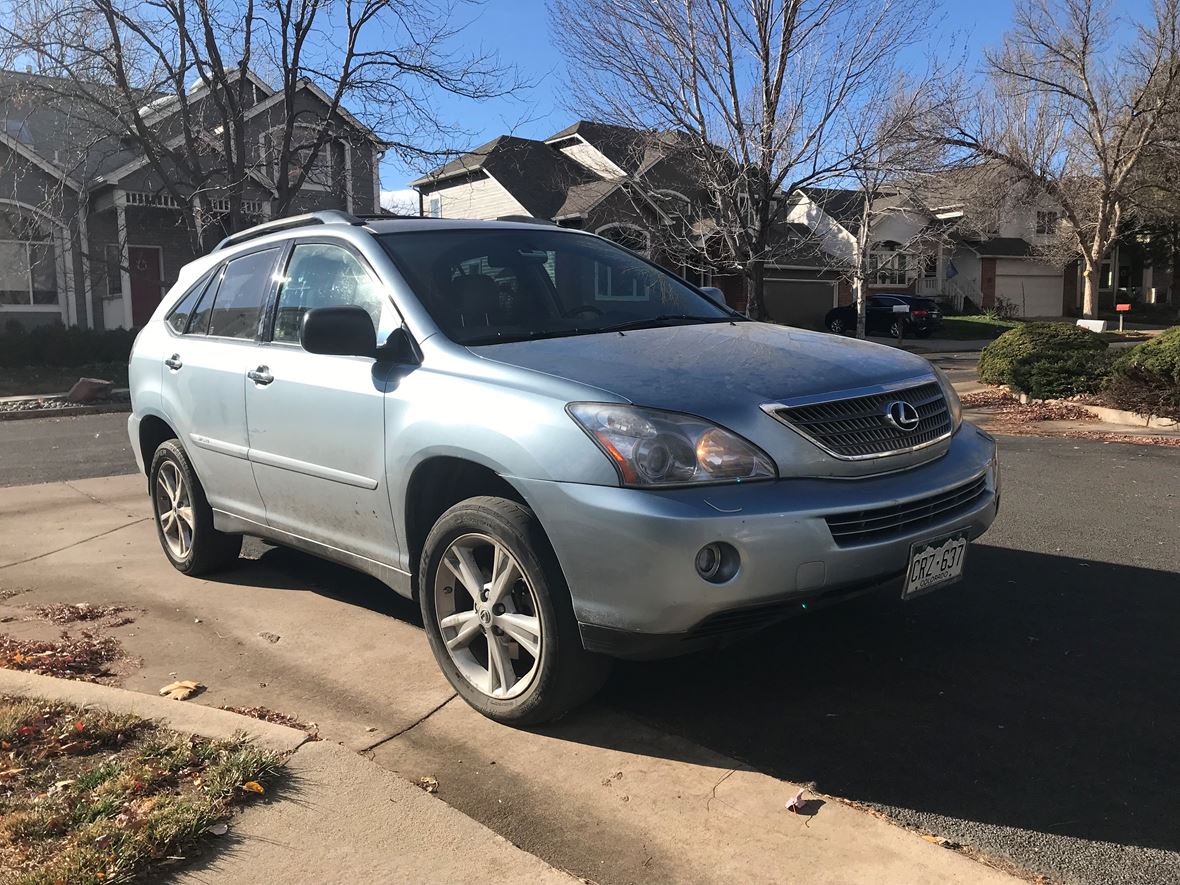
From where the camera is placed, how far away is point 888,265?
75.5 feet

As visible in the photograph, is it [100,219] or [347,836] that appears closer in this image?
[347,836]

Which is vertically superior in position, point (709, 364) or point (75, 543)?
point (709, 364)

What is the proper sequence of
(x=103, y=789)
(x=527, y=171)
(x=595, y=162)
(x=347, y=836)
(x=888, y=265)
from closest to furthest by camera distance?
(x=347, y=836) < (x=103, y=789) < (x=595, y=162) < (x=888, y=265) < (x=527, y=171)

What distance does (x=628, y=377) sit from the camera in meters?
3.39

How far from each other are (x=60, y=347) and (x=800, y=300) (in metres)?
25.3

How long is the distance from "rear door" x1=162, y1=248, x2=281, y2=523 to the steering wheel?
1560 millimetres

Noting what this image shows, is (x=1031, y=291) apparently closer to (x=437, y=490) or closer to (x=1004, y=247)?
(x=1004, y=247)

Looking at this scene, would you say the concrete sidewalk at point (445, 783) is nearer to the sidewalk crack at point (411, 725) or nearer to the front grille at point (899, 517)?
the sidewalk crack at point (411, 725)

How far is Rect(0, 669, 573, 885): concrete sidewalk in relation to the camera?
2.65m

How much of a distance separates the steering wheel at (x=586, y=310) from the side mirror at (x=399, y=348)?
73cm

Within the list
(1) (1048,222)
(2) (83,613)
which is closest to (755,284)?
(2) (83,613)

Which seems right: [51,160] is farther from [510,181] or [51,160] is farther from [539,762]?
[539,762]

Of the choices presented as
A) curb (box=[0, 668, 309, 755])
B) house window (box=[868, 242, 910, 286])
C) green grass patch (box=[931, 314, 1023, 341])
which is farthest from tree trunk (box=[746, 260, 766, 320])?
green grass patch (box=[931, 314, 1023, 341])

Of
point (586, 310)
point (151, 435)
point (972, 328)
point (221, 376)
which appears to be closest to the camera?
point (586, 310)
